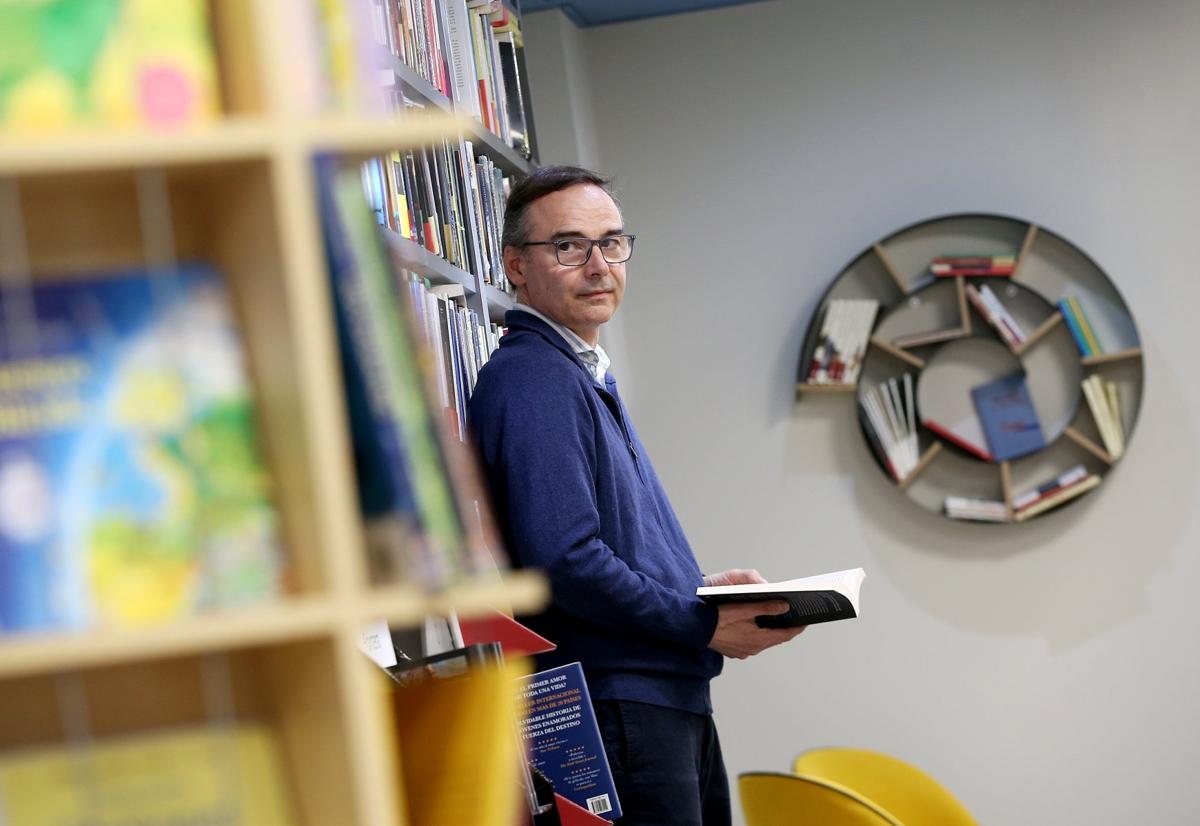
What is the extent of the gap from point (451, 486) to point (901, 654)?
3.60m

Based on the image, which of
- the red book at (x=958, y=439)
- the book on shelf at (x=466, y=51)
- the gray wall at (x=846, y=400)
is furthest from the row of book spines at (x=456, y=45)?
the red book at (x=958, y=439)

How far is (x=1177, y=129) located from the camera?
4.24 meters

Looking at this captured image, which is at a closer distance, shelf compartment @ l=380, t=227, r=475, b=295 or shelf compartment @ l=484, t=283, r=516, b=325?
shelf compartment @ l=380, t=227, r=475, b=295

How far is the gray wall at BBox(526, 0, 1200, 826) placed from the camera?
4.19m

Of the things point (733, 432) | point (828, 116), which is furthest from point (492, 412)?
point (828, 116)

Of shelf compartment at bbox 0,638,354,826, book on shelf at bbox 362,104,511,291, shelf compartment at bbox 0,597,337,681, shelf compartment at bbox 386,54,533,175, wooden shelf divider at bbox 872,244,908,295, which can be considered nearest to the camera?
shelf compartment at bbox 0,597,337,681

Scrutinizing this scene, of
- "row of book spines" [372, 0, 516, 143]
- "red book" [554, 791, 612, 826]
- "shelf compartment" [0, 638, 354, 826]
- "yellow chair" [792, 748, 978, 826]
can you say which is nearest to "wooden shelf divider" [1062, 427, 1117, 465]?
"yellow chair" [792, 748, 978, 826]

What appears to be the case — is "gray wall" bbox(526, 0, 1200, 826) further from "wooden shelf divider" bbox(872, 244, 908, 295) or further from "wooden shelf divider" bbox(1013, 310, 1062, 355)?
"wooden shelf divider" bbox(1013, 310, 1062, 355)

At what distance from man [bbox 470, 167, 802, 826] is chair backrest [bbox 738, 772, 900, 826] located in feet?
1.05

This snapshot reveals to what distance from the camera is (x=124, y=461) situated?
90 cm

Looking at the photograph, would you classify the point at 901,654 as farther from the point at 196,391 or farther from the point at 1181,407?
the point at 196,391

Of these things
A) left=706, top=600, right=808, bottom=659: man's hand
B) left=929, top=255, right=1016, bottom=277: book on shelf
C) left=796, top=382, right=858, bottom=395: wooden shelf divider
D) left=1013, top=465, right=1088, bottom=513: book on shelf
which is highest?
left=929, top=255, right=1016, bottom=277: book on shelf

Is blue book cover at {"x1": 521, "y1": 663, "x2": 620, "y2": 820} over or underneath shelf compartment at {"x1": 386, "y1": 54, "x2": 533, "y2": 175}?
underneath

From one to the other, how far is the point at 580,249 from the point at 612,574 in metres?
0.67
